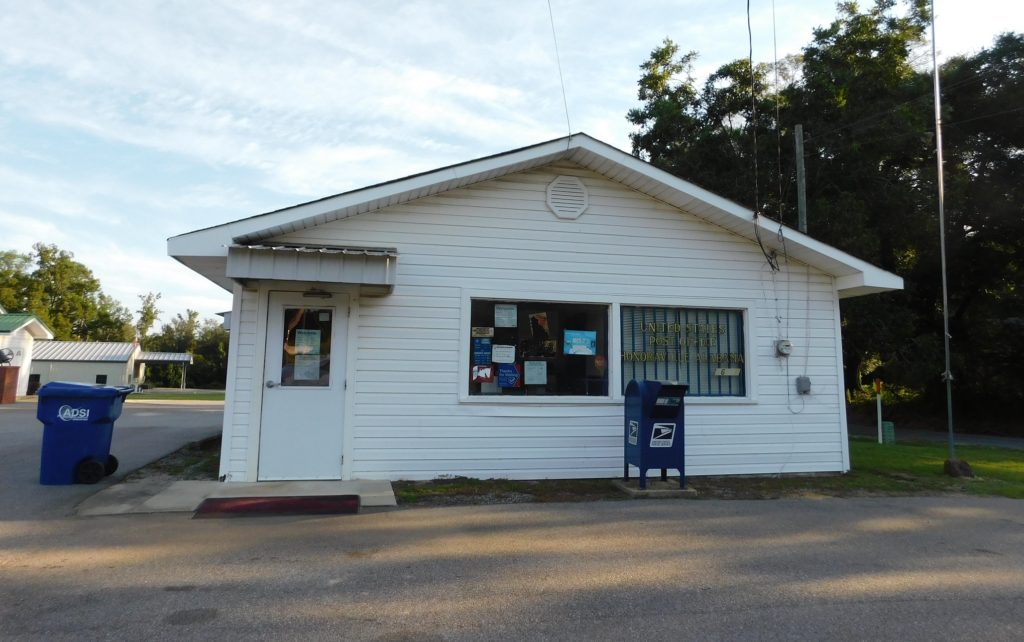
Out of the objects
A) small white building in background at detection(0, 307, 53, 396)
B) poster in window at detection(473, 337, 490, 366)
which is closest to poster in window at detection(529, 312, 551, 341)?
poster in window at detection(473, 337, 490, 366)

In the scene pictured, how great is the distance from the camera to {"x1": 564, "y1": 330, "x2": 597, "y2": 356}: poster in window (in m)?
8.41

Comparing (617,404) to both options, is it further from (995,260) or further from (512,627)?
(995,260)

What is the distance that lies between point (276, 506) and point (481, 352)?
301 cm

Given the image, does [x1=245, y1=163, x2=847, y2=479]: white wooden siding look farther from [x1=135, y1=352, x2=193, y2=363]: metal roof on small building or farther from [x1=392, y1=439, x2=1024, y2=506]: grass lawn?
[x1=135, y1=352, x2=193, y2=363]: metal roof on small building

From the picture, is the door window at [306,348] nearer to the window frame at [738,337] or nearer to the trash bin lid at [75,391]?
the trash bin lid at [75,391]

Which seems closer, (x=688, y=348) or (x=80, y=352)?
(x=688, y=348)

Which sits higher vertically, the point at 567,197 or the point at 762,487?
the point at 567,197

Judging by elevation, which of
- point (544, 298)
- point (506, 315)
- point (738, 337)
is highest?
point (544, 298)

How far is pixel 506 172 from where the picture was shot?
823 cm

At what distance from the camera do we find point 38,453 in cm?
952

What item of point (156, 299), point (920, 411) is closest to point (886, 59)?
point (920, 411)

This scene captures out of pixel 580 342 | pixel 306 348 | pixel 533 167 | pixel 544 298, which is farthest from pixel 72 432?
pixel 533 167

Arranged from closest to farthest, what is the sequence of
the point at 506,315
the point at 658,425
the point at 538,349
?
1. the point at 658,425
2. the point at 506,315
3. the point at 538,349

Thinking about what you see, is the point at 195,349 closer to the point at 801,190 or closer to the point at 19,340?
the point at 19,340
